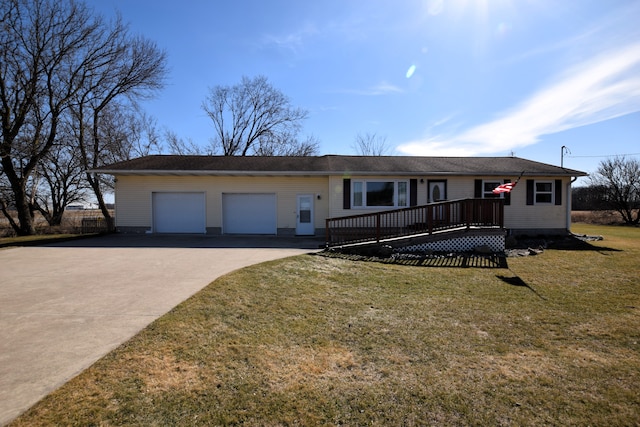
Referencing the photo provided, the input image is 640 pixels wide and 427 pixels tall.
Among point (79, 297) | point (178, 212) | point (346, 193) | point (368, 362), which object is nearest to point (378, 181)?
point (346, 193)

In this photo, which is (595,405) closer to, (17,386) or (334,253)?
(17,386)

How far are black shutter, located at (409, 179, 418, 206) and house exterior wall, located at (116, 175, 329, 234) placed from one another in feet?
12.1

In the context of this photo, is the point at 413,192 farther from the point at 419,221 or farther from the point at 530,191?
the point at 530,191

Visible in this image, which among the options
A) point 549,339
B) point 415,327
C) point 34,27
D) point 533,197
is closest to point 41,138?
point 34,27

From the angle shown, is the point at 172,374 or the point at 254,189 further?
the point at 254,189

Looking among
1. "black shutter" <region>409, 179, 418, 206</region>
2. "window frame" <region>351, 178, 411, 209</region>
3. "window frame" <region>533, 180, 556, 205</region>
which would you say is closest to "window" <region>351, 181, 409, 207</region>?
"window frame" <region>351, 178, 411, 209</region>

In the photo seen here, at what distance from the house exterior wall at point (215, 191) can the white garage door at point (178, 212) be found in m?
0.25

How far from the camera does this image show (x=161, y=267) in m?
7.09

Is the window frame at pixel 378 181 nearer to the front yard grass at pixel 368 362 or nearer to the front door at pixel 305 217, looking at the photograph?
the front door at pixel 305 217

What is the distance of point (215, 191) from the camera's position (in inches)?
553

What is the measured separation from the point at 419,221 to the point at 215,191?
9.05m

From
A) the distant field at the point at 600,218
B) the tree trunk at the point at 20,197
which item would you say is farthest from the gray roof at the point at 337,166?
the distant field at the point at 600,218

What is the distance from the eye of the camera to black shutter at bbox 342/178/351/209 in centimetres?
1315

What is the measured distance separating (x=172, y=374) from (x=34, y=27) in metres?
19.9
